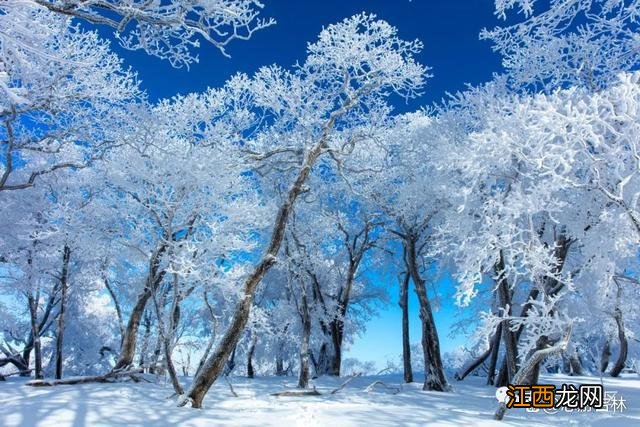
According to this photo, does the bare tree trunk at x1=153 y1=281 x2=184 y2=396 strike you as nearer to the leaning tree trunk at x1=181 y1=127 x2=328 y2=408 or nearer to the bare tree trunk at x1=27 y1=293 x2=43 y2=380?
the leaning tree trunk at x1=181 y1=127 x2=328 y2=408

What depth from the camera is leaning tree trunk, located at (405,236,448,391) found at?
14.2 metres

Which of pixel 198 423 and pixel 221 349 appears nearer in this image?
pixel 198 423

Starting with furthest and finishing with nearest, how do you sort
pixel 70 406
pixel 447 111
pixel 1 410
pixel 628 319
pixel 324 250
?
pixel 324 250
pixel 628 319
pixel 447 111
pixel 70 406
pixel 1 410

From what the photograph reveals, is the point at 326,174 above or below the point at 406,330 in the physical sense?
above

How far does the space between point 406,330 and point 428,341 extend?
109 inches

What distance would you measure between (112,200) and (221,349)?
26.2ft

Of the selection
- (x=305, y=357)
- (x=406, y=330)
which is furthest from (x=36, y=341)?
(x=406, y=330)

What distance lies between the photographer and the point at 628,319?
56.6 ft

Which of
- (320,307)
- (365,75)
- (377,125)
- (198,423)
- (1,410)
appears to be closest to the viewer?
(198,423)


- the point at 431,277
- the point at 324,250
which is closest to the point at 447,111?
the point at 431,277

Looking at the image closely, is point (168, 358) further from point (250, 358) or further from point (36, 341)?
point (250, 358)

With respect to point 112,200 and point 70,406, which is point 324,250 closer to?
point 112,200

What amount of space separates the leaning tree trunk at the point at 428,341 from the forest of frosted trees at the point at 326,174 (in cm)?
11

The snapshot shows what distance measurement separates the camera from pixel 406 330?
17.4m
